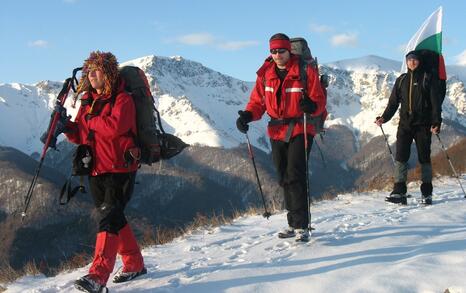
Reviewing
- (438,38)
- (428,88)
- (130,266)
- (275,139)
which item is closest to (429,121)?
(428,88)

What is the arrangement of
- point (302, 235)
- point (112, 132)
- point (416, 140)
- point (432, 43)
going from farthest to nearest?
point (432, 43) → point (416, 140) → point (302, 235) → point (112, 132)

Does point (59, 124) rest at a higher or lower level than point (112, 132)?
higher

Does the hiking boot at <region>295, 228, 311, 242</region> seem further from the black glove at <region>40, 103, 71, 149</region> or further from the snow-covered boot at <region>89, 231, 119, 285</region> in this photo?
the black glove at <region>40, 103, 71, 149</region>

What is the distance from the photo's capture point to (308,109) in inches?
280

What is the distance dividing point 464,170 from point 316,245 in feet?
36.2

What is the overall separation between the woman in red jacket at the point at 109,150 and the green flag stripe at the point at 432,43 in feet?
24.1

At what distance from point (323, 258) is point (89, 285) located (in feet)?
9.10

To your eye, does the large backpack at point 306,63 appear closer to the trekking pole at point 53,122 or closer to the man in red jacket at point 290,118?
the man in red jacket at point 290,118

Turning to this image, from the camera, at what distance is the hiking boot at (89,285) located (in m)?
5.51

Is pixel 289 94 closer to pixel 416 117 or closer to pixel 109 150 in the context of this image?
pixel 109 150

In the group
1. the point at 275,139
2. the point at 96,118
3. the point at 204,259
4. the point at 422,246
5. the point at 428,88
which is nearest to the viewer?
the point at 96,118

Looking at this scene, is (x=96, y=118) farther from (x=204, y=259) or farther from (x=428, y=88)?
(x=428, y=88)

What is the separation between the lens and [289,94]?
745 centimetres

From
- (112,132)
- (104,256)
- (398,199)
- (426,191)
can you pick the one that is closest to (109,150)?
(112,132)
